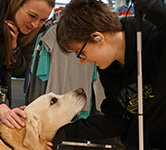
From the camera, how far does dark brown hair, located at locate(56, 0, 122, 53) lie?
1.11 meters

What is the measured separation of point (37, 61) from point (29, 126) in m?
1.20

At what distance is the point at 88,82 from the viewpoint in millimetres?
2264

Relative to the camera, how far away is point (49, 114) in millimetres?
1351

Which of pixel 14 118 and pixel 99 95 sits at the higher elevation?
pixel 14 118

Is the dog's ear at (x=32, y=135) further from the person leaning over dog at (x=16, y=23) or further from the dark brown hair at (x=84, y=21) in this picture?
the dark brown hair at (x=84, y=21)

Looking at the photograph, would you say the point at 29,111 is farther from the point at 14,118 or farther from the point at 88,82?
the point at 88,82

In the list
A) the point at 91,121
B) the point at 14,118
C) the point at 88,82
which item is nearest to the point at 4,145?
the point at 14,118

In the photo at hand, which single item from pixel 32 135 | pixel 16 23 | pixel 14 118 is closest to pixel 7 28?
pixel 16 23

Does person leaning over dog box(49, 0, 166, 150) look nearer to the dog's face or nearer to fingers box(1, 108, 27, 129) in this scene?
the dog's face

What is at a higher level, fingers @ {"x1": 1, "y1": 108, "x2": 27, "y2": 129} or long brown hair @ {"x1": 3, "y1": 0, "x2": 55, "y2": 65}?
long brown hair @ {"x1": 3, "y1": 0, "x2": 55, "y2": 65}

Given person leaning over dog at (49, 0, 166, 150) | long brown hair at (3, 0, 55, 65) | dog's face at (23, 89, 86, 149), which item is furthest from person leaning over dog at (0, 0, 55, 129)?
person leaning over dog at (49, 0, 166, 150)

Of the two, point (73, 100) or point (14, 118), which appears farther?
point (73, 100)

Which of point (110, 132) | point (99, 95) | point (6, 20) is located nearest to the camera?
point (110, 132)

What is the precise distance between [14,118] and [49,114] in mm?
214
